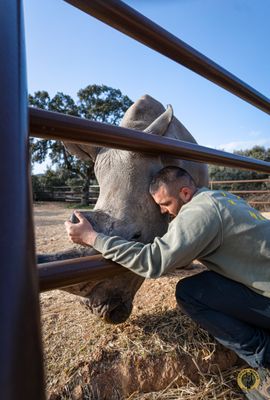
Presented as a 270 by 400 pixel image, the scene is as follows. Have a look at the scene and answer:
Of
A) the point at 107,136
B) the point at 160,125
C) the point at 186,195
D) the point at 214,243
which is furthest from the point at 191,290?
the point at 160,125

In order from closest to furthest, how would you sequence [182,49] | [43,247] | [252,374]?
[182,49] < [252,374] < [43,247]

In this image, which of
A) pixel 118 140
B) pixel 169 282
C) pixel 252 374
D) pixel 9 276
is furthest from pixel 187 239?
pixel 169 282

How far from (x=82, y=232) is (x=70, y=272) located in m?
0.63

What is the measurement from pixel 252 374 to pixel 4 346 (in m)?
2.10

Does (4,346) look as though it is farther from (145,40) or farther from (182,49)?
(182,49)

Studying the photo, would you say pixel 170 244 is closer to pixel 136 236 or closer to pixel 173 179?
pixel 173 179

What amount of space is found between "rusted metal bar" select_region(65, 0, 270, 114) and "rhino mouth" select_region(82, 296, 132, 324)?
1553 millimetres

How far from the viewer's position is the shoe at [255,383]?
6.17 feet

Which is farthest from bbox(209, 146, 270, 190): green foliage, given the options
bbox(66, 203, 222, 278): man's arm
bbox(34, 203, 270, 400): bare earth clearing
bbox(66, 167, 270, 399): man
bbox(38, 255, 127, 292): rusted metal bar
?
bbox(38, 255, 127, 292): rusted metal bar

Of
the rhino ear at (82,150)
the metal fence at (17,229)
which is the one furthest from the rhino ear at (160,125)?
the metal fence at (17,229)

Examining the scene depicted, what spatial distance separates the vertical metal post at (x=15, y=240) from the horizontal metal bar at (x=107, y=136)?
385 millimetres

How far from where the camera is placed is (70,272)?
1.17 metres

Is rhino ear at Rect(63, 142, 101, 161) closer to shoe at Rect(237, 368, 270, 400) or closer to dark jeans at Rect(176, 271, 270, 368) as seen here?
dark jeans at Rect(176, 271, 270, 368)

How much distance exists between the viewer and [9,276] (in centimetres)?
47
